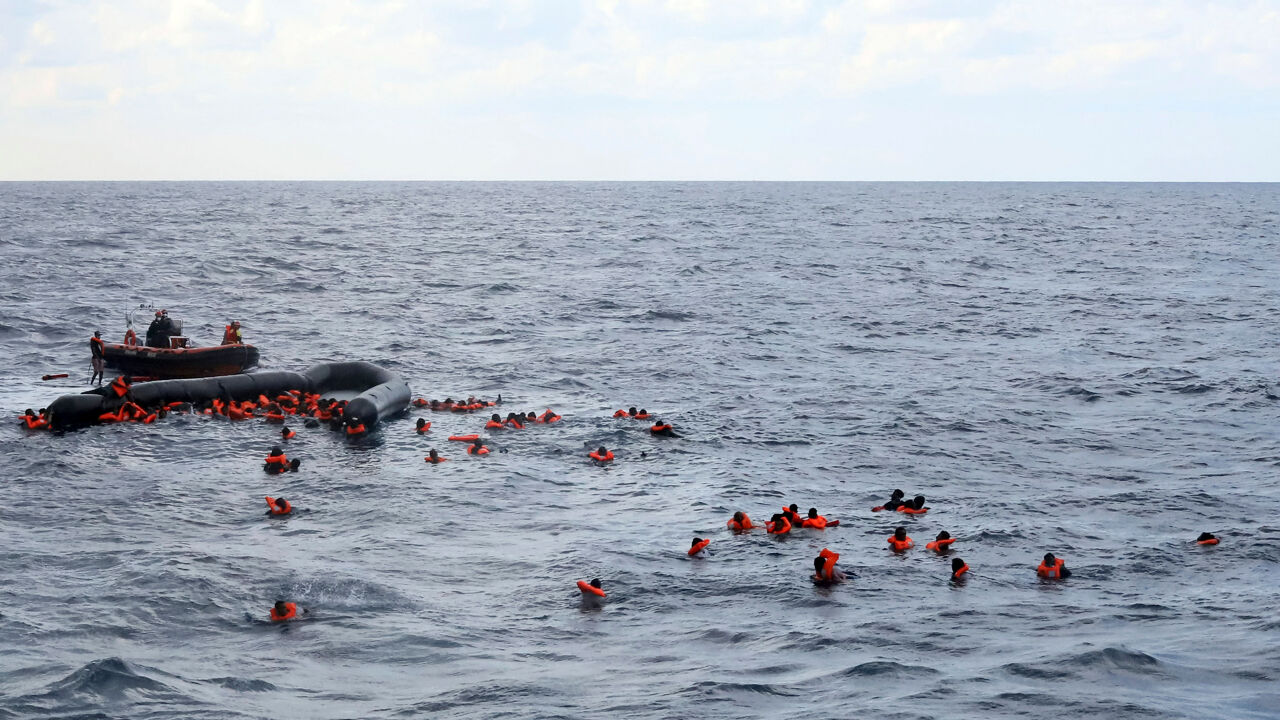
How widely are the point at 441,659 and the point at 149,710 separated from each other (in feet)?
14.1

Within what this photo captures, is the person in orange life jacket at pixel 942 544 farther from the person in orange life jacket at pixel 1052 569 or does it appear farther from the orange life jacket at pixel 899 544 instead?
the person in orange life jacket at pixel 1052 569

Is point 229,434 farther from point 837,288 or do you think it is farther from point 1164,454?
point 837,288

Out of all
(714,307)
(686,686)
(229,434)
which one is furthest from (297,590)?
(714,307)

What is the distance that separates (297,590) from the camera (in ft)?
67.0

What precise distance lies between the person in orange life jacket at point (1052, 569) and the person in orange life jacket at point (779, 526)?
5298 mm

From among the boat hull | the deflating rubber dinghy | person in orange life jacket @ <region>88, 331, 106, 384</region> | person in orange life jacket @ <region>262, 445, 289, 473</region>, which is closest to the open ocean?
person in orange life jacket @ <region>262, 445, 289, 473</region>

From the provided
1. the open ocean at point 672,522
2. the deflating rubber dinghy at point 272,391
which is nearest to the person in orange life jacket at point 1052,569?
the open ocean at point 672,522

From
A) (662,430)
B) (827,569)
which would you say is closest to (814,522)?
(827,569)

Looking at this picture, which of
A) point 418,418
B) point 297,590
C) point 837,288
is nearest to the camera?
point 297,590

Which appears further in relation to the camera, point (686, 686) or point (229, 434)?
point (229, 434)

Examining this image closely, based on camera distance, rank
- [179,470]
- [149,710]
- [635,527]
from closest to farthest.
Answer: [149,710] < [635,527] < [179,470]

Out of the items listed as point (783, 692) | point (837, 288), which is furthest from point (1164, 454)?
point (837, 288)

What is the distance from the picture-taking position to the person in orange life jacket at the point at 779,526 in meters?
24.6

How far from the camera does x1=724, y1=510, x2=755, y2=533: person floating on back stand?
2483cm
